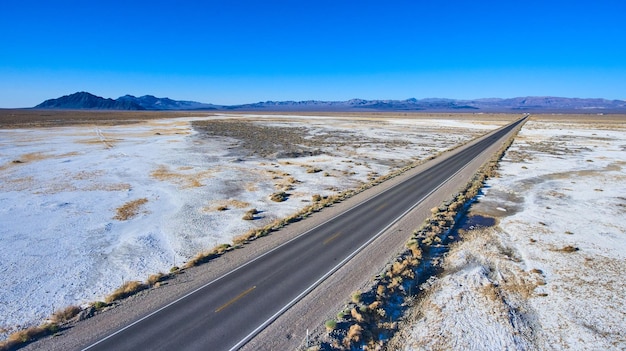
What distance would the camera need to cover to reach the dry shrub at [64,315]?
16.8 meters

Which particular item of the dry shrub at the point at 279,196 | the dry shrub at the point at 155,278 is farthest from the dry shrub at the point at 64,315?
the dry shrub at the point at 279,196

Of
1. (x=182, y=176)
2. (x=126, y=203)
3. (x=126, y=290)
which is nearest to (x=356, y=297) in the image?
(x=126, y=290)

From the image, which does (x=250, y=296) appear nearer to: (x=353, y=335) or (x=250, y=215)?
(x=353, y=335)

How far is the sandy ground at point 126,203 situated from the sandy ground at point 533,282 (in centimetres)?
1652

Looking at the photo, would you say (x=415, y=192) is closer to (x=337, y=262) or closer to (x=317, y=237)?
(x=317, y=237)

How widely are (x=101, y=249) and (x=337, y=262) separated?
57.0 ft

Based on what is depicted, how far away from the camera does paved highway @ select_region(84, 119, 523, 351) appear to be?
15.0 metres

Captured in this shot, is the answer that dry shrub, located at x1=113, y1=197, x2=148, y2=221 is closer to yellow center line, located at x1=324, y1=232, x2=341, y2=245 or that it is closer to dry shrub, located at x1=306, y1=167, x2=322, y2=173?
yellow center line, located at x1=324, y1=232, x2=341, y2=245

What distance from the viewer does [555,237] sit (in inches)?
1053

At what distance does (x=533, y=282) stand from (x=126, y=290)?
76.6 ft

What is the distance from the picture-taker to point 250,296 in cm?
1828

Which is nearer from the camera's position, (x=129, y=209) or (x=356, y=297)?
(x=356, y=297)

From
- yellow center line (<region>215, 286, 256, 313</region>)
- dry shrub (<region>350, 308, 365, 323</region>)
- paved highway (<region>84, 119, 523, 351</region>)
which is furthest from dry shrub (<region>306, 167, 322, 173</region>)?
dry shrub (<region>350, 308, 365, 323</region>)

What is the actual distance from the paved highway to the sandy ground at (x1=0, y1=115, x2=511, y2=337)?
5451mm
